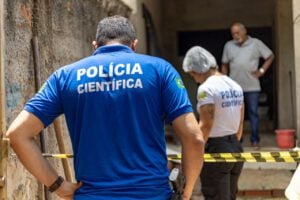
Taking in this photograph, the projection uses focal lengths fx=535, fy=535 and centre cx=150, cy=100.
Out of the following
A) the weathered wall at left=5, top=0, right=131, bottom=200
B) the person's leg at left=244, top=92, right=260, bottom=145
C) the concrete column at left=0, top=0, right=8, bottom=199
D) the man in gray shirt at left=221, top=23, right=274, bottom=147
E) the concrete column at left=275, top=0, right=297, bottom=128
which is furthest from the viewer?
the concrete column at left=275, top=0, right=297, bottom=128

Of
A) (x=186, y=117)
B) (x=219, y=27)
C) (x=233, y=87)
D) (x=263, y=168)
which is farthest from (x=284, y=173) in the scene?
(x=219, y=27)

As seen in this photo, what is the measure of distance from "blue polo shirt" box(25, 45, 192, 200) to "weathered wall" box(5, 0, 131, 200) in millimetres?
1570

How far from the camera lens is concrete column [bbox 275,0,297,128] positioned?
8.66 meters

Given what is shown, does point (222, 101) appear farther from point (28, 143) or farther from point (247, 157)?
point (28, 143)

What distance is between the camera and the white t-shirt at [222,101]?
13.7 ft

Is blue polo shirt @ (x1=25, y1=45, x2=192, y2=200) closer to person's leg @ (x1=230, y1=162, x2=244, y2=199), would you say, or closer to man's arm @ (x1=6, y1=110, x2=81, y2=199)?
man's arm @ (x1=6, y1=110, x2=81, y2=199)

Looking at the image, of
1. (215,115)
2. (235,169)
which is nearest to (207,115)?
(215,115)

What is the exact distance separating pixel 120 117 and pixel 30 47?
2209 millimetres

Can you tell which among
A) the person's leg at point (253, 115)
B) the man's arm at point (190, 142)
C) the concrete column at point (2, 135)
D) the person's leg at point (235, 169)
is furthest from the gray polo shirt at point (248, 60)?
the man's arm at point (190, 142)

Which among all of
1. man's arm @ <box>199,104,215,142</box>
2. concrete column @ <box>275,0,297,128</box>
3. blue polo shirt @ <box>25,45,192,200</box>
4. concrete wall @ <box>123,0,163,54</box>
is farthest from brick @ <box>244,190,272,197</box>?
blue polo shirt @ <box>25,45,192,200</box>

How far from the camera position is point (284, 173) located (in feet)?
20.3

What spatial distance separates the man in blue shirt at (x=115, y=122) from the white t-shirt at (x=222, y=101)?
70.7 inches

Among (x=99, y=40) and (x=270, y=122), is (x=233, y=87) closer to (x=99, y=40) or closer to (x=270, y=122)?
(x=99, y=40)

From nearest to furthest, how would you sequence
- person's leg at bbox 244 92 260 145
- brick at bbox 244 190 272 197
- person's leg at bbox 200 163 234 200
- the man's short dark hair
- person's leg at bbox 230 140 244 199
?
the man's short dark hair
person's leg at bbox 200 163 234 200
person's leg at bbox 230 140 244 199
brick at bbox 244 190 272 197
person's leg at bbox 244 92 260 145
